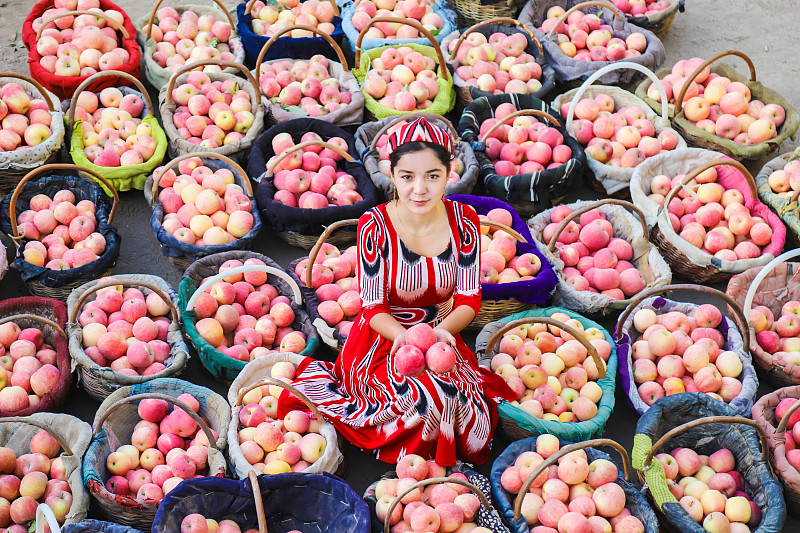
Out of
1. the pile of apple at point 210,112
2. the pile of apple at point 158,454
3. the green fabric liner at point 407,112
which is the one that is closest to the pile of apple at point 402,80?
the green fabric liner at point 407,112

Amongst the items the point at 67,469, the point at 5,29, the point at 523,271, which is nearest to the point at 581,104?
the point at 523,271

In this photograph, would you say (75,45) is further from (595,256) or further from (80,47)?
(595,256)

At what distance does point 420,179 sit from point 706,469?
159cm

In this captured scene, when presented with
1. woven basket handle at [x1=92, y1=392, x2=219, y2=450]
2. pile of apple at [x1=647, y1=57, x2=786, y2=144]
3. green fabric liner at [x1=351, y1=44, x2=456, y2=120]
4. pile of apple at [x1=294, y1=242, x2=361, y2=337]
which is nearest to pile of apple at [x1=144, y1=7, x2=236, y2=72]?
green fabric liner at [x1=351, y1=44, x2=456, y2=120]

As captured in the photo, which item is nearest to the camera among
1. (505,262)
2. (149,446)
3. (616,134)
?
(149,446)

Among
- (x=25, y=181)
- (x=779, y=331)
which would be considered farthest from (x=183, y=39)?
(x=779, y=331)

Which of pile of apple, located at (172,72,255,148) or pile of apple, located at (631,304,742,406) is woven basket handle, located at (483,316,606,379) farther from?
pile of apple, located at (172,72,255,148)

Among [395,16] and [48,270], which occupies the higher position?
[395,16]

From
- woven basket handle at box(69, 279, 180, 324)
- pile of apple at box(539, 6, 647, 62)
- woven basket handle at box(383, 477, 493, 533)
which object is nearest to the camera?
woven basket handle at box(383, 477, 493, 533)

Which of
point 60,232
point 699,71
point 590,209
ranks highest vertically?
point 699,71

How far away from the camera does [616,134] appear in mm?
4523

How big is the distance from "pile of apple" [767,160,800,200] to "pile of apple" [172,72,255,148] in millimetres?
2873

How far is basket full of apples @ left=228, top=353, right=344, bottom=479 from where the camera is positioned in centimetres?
287

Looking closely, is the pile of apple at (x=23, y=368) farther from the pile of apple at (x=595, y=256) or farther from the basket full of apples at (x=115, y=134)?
the pile of apple at (x=595, y=256)
